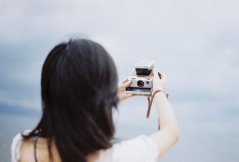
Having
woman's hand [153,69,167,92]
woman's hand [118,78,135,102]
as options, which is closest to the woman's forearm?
woman's hand [153,69,167,92]

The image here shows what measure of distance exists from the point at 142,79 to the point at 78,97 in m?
0.92

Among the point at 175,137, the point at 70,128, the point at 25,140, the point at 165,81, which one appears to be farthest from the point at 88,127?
the point at 165,81

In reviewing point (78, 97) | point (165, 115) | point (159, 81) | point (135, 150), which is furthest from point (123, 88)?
point (78, 97)

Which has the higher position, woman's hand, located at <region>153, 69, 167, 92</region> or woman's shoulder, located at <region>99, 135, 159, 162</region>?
woman's hand, located at <region>153, 69, 167, 92</region>

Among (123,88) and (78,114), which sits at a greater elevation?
(78,114)

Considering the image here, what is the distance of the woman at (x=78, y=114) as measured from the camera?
118cm

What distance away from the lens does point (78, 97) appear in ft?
3.91

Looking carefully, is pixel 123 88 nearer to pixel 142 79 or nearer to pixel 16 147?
pixel 142 79

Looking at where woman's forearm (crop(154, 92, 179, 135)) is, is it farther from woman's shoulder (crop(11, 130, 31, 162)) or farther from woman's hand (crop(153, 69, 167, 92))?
woman's shoulder (crop(11, 130, 31, 162))

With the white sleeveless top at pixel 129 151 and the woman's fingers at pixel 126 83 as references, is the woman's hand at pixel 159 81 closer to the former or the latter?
the woman's fingers at pixel 126 83

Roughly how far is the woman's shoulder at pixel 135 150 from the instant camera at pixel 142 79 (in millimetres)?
704

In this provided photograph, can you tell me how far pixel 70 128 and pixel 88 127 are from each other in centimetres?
6

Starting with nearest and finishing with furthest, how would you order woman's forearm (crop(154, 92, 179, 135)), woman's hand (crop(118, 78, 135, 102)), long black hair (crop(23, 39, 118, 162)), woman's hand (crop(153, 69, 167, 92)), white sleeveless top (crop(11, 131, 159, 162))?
1. long black hair (crop(23, 39, 118, 162))
2. white sleeveless top (crop(11, 131, 159, 162))
3. woman's forearm (crop(154, 92, 179, 135))
4. woman's hand (crop(153, 69, 167, 92))
5. woman's hand (crop(118, 78, 135, 102))

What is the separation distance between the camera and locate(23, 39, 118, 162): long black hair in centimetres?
118
